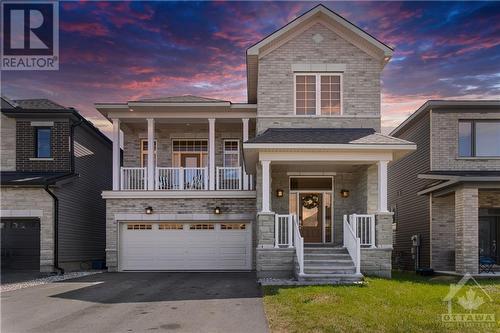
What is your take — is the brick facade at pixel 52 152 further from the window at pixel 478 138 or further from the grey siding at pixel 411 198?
the window at pixel 478 138

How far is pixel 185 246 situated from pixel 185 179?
259 cm

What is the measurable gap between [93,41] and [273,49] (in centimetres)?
723

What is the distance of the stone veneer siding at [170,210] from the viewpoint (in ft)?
55.9

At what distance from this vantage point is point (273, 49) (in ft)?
51.3

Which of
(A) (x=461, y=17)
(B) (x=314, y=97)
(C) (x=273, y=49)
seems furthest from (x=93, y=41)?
(A) (x=461, y=17)

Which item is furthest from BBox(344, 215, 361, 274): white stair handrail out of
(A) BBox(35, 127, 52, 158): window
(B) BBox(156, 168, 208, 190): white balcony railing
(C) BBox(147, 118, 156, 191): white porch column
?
(A) BBox(35, 127, 52, 158): window

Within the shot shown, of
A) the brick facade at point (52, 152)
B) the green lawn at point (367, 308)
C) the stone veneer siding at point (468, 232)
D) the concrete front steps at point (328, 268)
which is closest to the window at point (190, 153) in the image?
the brick facade at point (52, 152)

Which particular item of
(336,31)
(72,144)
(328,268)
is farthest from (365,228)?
(72,144)

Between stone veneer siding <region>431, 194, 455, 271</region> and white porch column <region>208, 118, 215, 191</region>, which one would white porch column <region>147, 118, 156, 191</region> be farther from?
stone veneer siding <region>431, 194, 455, 271</region>

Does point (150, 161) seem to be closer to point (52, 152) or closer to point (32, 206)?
point (52, 152)

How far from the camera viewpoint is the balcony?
1745cm

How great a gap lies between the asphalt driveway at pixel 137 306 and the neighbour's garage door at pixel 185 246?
131 inches

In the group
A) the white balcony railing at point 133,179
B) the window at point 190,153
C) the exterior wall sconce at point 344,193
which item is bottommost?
the exterior wall sconce at point 344,193

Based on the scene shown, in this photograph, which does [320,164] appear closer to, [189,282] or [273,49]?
[273,49]
